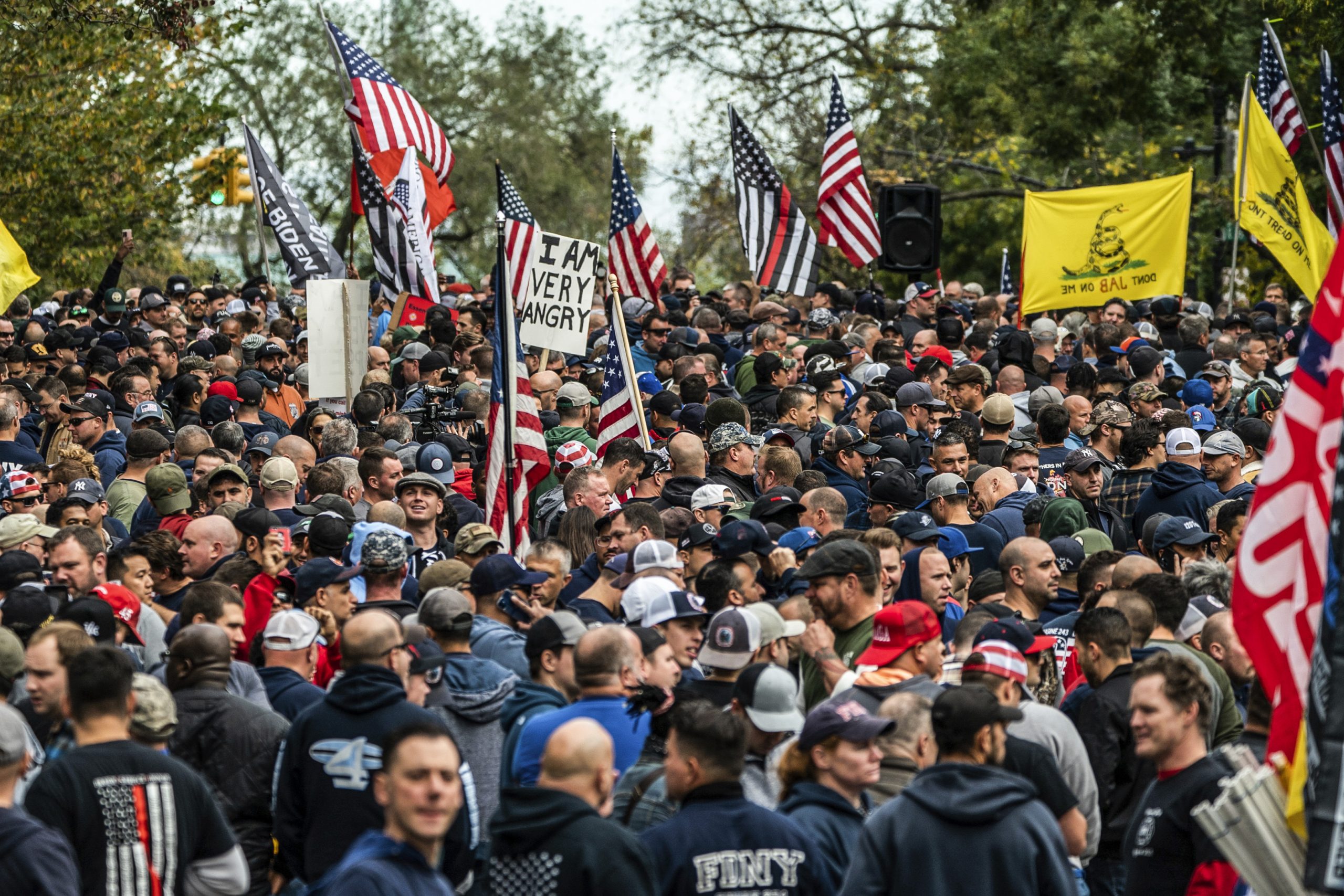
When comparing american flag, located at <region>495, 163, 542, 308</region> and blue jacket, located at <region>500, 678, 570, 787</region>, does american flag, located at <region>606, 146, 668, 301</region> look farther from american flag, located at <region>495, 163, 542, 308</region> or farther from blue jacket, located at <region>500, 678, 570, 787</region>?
blue jacket, located at <region>500, 678, 570, 787</region>

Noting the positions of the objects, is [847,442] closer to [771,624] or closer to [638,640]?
[771,624]

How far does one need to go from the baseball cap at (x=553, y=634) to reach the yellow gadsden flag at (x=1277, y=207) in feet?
39.0

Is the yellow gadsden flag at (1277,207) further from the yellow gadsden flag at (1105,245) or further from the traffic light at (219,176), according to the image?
the traffic light at (219,176)

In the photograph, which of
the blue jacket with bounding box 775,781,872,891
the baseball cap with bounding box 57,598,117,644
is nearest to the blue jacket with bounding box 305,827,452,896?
the blue jacket with bounding box 775,781,872,891

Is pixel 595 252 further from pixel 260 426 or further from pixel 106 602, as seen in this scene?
pixel 106 602

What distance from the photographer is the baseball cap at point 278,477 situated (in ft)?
33.1

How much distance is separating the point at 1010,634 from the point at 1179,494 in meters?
4.36

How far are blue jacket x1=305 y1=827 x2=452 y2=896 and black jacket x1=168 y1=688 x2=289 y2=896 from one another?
1.48m

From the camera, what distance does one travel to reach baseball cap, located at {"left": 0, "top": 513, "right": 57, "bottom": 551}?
8.79 m

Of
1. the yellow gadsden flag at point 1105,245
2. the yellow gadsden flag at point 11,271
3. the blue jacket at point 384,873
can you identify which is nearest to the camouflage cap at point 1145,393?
the yellow gadsden flag at point 1105,245

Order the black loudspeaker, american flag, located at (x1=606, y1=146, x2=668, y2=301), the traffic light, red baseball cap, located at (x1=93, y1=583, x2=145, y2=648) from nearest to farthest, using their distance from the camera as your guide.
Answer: red baseball cap, located at (x1=93, y1=583, x2=145, y2=648) < american flag, located at (x1=606, y1=146, x2=668, y2=301) < the black loudspeaker < the traffic light

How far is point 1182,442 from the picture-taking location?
10750 mm

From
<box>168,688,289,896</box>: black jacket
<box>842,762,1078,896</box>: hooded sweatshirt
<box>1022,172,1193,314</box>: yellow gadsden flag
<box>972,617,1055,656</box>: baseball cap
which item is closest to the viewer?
<box>842,762,1078,896</box>: hooded sweatshirt

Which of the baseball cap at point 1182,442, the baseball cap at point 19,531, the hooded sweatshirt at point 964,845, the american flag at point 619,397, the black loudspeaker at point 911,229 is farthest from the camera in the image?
the black loudspeaker at point 911,229
